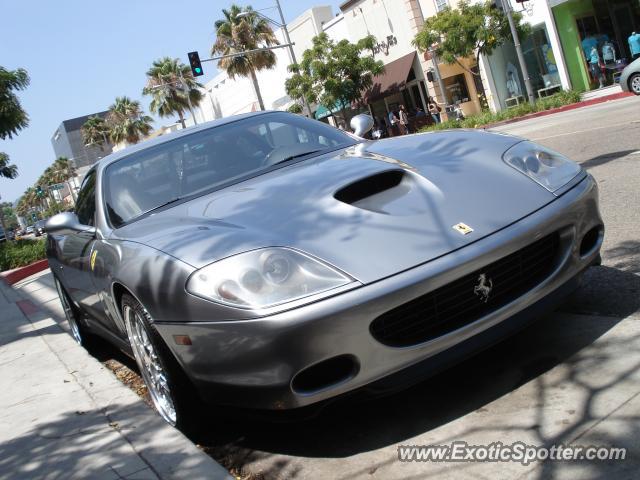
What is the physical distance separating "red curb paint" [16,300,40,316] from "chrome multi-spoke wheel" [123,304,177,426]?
5779 millimetres

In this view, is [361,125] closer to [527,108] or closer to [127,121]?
[527,108]

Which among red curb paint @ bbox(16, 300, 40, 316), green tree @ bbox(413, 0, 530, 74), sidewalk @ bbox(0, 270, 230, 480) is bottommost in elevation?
sidewalk @ bbox(0, 270, 230, 480)

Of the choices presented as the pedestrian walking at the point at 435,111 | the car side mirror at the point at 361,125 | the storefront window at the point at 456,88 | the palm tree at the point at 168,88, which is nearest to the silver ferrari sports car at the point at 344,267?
the car side mirror at the point at 361,125

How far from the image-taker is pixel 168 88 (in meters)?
56.1

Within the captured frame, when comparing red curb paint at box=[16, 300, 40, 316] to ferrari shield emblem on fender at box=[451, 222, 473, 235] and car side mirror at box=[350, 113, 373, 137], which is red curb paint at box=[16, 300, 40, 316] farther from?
ferrari shield emblem on fender at box=[451, 222, 473, 235]

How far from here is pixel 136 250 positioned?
3318 mm

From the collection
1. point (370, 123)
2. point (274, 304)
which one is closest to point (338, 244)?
point (274, 304)

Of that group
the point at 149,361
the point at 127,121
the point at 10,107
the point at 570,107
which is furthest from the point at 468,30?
the point at 127,121

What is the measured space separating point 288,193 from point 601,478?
1769 mm

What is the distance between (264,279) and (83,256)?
2014 millimetres

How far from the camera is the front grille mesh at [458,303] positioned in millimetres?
2752

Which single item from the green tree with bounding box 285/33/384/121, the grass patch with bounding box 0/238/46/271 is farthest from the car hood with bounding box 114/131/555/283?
the green tree with bounding box 285/33/384/121

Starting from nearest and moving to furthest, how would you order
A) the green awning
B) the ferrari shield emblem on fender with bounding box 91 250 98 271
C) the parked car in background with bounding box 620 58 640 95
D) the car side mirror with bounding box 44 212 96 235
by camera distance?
1. the ferrari shield emblem on fender with bounding box 91 250 98 271
2. the car side mirror with bounding box 44 212 96 235
3. the parked car in background with bounding box 620 58 640 95
4. the green awning

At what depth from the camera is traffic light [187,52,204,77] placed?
100ft
